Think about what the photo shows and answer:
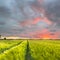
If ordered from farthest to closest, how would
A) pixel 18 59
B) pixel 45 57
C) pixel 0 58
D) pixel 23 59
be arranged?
pixel 45 57 < pixel 23 59 < pixel 18 59 < pixel 0 58

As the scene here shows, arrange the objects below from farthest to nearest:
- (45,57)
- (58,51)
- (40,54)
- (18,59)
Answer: (58,51)
(40,54)
(45,57)
(18,59)

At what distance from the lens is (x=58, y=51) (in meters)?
39.4

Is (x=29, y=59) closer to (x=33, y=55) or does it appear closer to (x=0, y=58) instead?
(x=33, y=55)

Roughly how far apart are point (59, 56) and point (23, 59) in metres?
7.10

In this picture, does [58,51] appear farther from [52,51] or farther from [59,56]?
[59,56]

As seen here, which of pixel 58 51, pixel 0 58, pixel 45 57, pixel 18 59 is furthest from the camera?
pixel 58 51

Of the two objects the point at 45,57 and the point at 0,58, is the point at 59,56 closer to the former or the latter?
the point at 45,57

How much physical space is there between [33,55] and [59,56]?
4.55 metres

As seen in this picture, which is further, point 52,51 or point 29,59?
point 52,51

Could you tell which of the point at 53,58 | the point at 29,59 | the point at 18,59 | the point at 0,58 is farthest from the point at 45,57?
the point at 0,58

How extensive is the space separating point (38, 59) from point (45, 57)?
173cm

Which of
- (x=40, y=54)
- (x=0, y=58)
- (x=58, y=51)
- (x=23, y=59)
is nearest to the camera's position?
(x=0, y=58)

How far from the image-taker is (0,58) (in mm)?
18828

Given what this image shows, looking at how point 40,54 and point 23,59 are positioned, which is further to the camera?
point 40,54
